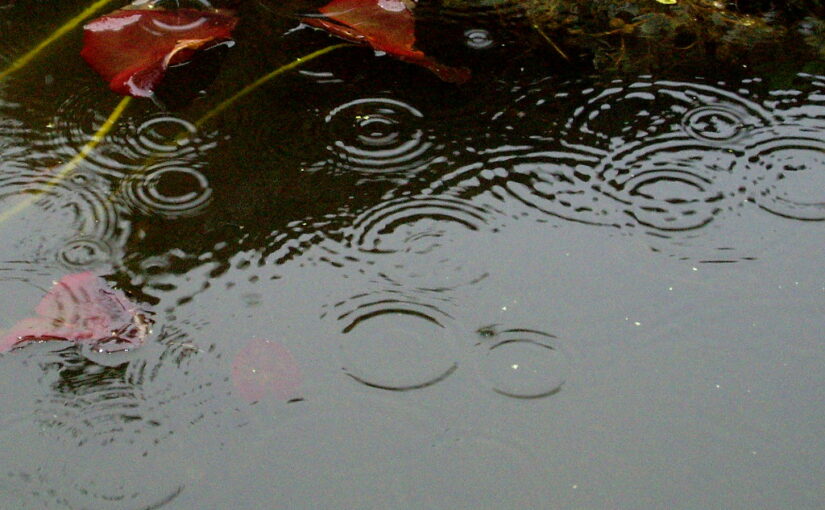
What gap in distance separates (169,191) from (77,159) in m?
0.19

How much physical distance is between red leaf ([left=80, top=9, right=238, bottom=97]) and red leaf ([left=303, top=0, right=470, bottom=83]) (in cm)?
21

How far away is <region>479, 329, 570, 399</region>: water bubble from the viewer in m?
1.11

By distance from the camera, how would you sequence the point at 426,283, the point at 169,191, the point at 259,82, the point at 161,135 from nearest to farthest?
the point at 426,283
the point at 169,191
the point at 161,135
the point at 259,82

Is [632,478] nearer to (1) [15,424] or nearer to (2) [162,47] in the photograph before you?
(1) [15,424]

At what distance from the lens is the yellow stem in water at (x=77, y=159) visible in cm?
132

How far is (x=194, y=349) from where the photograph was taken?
114 centimetres

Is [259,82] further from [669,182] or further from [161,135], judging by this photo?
[669,182]

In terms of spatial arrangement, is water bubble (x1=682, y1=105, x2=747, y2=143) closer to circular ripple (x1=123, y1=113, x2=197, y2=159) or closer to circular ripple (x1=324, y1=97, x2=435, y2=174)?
circular ripple (x1=324, y1=97, x2=435, y2=174)

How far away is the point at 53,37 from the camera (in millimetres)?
1661

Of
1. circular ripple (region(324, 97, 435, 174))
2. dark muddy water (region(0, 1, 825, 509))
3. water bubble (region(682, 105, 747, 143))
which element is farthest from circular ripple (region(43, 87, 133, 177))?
water bubble (region(682, 105, 747, 143))

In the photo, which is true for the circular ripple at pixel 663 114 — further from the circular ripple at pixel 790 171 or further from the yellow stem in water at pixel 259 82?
the yellow stem in water at pixel 259 82

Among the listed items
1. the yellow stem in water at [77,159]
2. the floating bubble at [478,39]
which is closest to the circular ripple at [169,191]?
the yellow stem in water at [77,159]

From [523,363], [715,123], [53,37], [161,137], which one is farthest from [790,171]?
[53,37]

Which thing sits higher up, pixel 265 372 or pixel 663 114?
pixel 663 114
